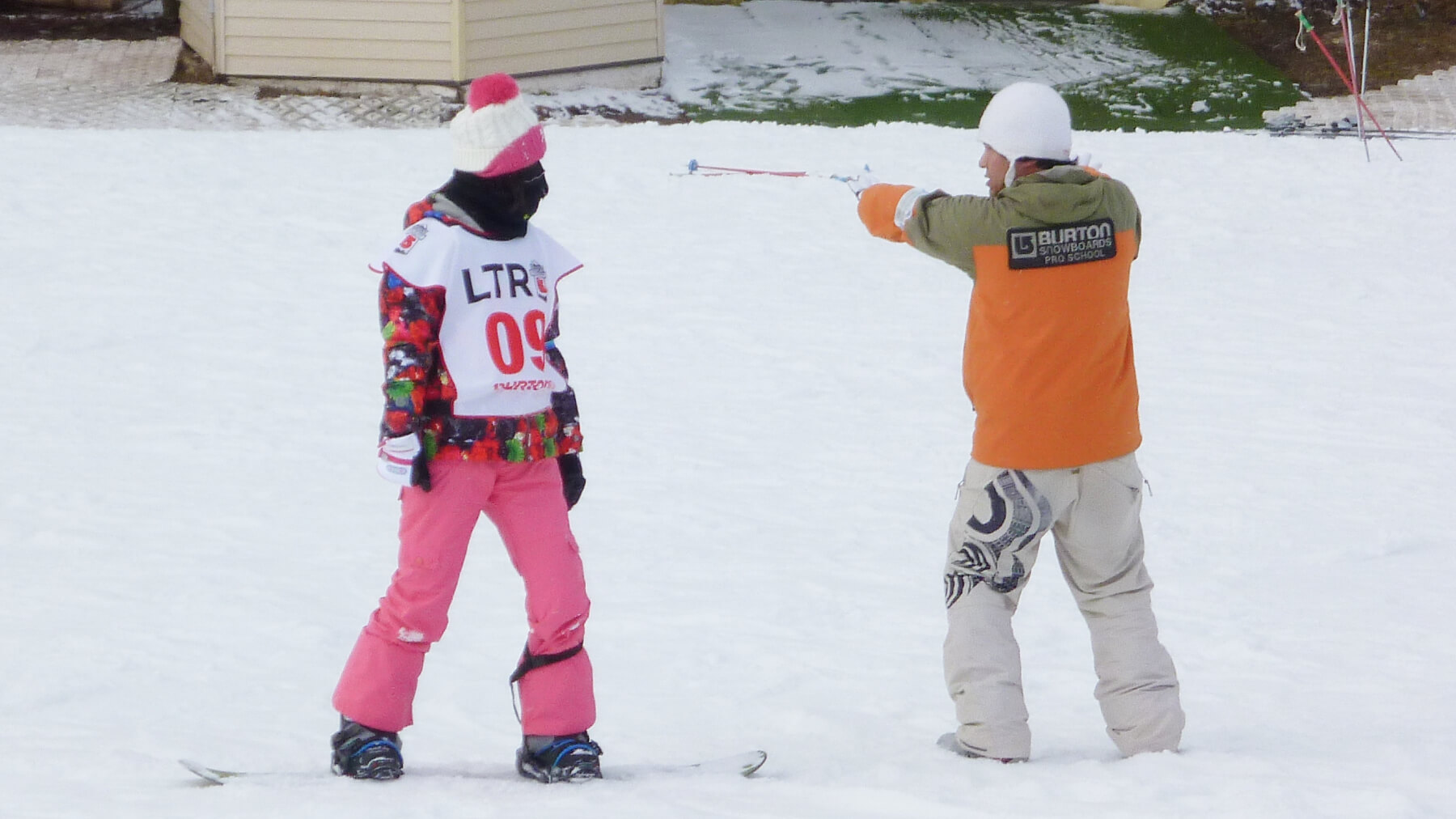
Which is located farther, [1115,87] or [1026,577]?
[1115,87]

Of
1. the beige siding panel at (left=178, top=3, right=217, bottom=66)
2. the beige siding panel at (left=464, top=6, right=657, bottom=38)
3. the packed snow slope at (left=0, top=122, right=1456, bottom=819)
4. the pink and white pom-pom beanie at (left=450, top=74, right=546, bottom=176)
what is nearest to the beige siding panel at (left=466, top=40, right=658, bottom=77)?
the beige siding panel at (left=464, top=6, right=657, bottom=38)

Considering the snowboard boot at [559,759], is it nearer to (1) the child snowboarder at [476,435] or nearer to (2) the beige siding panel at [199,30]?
(1) the child snowboarder at [476,435]

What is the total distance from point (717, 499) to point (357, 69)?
1160 cm

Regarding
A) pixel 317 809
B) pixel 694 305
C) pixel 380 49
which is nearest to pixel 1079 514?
pixel 317 809

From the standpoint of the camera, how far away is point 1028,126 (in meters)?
3.41

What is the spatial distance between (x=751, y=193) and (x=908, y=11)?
11.3 metres

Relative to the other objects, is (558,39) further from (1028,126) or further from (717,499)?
(1028,126)

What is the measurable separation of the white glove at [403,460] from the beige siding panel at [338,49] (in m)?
13.5

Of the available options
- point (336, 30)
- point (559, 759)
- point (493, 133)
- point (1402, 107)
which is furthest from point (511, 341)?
point (1402, 107)

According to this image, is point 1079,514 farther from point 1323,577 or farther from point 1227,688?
point 1323,577

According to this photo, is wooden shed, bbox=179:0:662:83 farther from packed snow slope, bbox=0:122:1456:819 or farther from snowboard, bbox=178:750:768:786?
snowboard, bbox=178:750:768:786

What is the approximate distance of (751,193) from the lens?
34.7 ft

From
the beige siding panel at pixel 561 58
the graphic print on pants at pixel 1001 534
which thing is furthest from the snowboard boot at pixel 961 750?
the beige siding panel at pixel 561 58

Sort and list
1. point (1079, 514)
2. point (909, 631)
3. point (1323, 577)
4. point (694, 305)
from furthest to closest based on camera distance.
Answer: point (694, 305) < point (1323, 577) < point (909, 631) < point (1079, 514)
